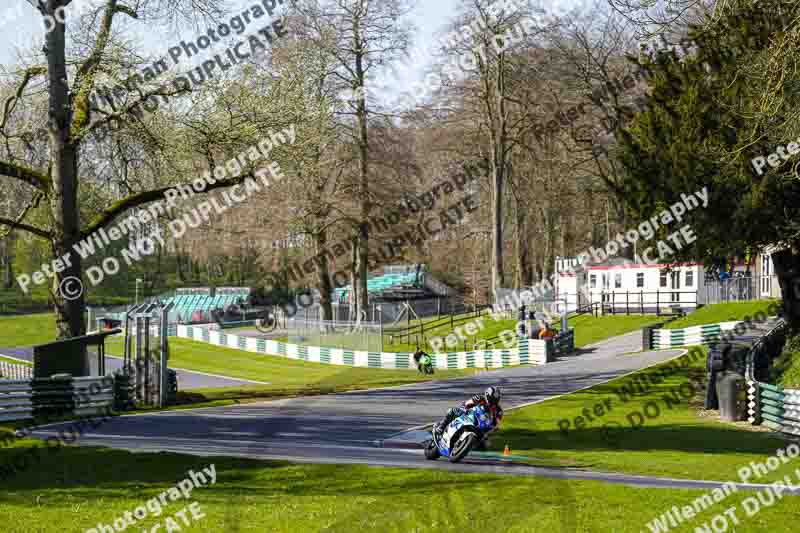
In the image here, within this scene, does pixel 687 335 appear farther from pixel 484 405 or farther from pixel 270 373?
pixel 484 405

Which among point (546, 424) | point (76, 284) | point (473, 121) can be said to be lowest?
point (546, 424)

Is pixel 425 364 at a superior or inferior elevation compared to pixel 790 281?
inferior

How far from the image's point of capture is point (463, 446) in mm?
13906

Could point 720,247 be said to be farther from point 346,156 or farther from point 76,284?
point 346,156

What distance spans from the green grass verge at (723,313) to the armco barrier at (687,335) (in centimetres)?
269

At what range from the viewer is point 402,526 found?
31.1ft

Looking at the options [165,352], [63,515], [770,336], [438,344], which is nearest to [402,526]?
[63,515]

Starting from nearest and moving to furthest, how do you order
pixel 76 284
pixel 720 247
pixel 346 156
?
→ pixel 76 284 → pixel 720 247 → pixel 346 156

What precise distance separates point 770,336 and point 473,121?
2753 centimetres

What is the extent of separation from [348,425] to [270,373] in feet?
70.4

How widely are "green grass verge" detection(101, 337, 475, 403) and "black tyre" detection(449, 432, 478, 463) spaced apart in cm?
1268

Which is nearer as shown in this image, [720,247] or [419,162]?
[720,247]

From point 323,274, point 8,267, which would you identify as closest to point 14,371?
point 323,274

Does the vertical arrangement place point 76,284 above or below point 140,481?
above
